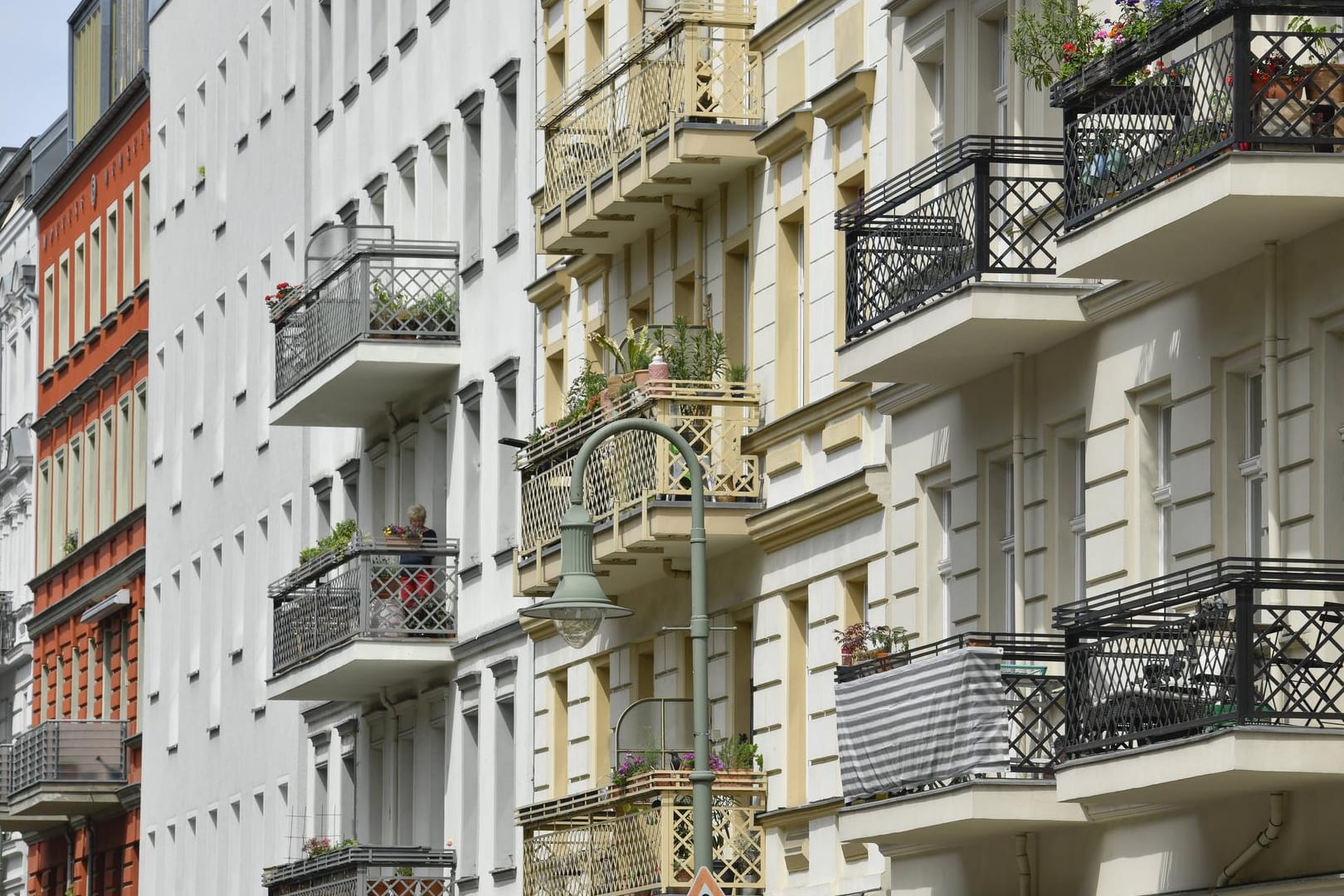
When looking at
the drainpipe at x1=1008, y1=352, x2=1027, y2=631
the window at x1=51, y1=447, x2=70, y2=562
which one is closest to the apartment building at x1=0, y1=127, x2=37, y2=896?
the window at x1=51, y1=447, x2=70, y2=562

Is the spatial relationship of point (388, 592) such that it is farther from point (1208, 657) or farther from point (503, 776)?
point (1208, 657)

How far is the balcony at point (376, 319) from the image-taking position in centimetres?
4175

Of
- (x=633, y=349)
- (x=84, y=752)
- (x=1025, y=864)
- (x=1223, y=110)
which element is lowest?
(x=1025, y=864)

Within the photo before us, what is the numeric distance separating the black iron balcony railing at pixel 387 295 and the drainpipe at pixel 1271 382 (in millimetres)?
21769

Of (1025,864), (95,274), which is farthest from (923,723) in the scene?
(95,274)

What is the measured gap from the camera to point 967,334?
23875mm

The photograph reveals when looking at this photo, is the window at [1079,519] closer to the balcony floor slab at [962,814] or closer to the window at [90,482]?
the balcony floor slab at [962,814]

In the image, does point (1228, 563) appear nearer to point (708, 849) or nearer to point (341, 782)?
point (708, 849)

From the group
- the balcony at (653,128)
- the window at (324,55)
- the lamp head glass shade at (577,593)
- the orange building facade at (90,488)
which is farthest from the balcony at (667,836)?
the orange building facade at (90,488)

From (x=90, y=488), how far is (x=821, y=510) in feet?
127

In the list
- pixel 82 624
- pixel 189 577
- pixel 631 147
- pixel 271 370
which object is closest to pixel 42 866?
pixel 82 624

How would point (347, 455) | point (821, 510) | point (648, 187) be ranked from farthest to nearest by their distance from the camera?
point (347, 455), point (648, 187), point (821, 510)

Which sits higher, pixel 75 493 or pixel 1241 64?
pixel 75 493

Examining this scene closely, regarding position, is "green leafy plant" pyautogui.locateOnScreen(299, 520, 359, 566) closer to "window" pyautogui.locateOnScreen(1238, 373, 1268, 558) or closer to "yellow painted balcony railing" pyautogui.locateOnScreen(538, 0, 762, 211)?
"yellow painted balcony railing" pyautogui.locateOnScreen(538, 0, 762, 211)
